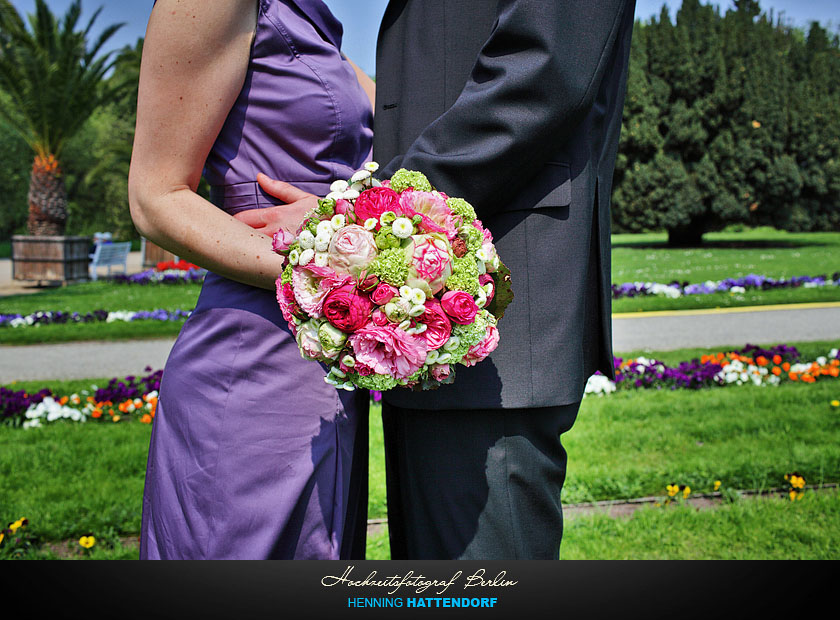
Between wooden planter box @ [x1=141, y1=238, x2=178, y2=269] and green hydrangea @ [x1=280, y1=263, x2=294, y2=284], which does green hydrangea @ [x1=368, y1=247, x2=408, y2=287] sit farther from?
wooden planter box @ [x1=141, y1=238, x2=178, y2=269]

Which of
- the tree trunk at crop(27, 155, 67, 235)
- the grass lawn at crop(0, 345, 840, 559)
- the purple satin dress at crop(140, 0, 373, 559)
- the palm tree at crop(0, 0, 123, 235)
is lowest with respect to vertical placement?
the grass lawn at crop(0, 345, 840, 559)

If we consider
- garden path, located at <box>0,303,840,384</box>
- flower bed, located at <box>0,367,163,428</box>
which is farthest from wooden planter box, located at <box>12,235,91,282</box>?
flower bed, located at <box>0,367,163,428</box>

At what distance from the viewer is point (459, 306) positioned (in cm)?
120

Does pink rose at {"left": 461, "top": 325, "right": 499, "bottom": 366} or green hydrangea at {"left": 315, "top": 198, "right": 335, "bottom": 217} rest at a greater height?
green hydrangea at {"left": 315, "top": 198, "right": 335, "bottom": 217}

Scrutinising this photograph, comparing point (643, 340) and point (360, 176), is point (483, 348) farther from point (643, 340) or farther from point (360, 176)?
point (643, 340)

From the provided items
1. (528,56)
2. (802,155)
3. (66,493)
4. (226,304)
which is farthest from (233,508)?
(802,155)

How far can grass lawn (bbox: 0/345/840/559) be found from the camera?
324cm

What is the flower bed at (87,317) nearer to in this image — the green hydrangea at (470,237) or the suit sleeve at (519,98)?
the suit sleeve at (519,98)

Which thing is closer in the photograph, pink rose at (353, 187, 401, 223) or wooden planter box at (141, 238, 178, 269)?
pink rose at (353, 187, 401, 223)

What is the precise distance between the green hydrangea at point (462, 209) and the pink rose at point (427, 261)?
0.09 metres

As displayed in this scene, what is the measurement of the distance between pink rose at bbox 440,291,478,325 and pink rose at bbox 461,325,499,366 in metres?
0.09

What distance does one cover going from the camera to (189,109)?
1476mm

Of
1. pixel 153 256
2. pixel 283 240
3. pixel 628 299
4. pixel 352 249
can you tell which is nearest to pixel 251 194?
pixel 283 240

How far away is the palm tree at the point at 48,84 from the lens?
52.0 ft
